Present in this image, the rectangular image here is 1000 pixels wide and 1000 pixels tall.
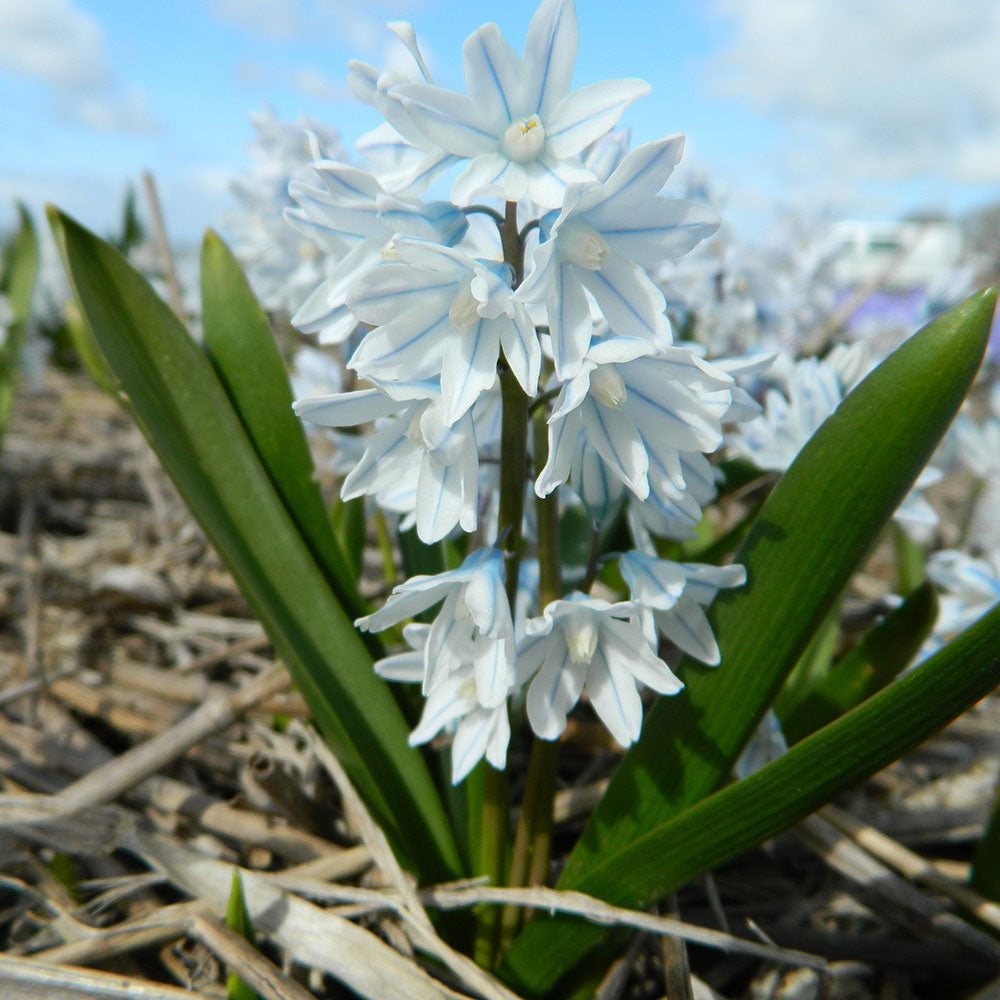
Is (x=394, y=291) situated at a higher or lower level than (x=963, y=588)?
higher

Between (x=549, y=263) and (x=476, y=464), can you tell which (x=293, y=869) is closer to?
(x=476, y=464)

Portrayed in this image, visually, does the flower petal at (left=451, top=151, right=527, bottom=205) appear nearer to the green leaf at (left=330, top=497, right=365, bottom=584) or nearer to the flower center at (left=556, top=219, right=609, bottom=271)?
the flower center at (left=556, top=219, right=609, bottom=271)

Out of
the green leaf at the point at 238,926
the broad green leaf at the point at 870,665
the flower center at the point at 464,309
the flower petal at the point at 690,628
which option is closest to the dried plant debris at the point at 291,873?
the green leaf at the point at 238,926

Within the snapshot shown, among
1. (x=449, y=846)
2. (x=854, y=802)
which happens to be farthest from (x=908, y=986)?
(x=449, y=846)

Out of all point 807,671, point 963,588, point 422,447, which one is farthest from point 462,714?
point 963,588

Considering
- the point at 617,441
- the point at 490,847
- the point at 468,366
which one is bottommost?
the point at 490,847

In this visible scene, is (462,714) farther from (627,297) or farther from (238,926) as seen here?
(627,297)

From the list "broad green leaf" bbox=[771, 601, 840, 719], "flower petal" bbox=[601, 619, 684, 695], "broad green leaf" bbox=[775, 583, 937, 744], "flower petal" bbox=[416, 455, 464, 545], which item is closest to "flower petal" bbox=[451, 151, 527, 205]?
"flower petal" bbox=[416, 455, 464, 545]
